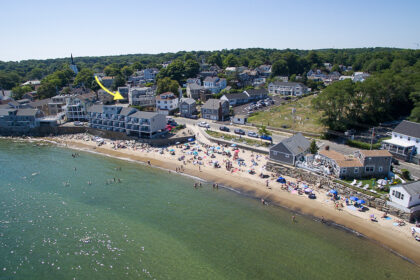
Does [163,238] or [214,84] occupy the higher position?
[214,84]

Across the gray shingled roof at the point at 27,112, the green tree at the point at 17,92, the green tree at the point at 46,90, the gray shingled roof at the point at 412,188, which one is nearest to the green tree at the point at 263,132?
the gray shingled roof at the point at 412,188

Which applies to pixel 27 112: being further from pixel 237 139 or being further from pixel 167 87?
pixel 237 139

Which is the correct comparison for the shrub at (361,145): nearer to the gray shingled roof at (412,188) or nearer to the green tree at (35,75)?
the gray shingled roof at (412,188)

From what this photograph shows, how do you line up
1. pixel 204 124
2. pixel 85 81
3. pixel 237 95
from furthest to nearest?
pixel 85 81 → pixel 237 95 → pixel 204 124

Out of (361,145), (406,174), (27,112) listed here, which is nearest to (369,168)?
(406,174)

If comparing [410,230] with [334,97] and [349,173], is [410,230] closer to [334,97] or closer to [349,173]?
[349,173]

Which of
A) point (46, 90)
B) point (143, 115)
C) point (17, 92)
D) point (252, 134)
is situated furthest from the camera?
point (46, 90)

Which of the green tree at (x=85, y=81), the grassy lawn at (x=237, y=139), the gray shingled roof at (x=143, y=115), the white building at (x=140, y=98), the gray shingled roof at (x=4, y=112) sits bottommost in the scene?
the grassy lawn at (x=237, y=139)
